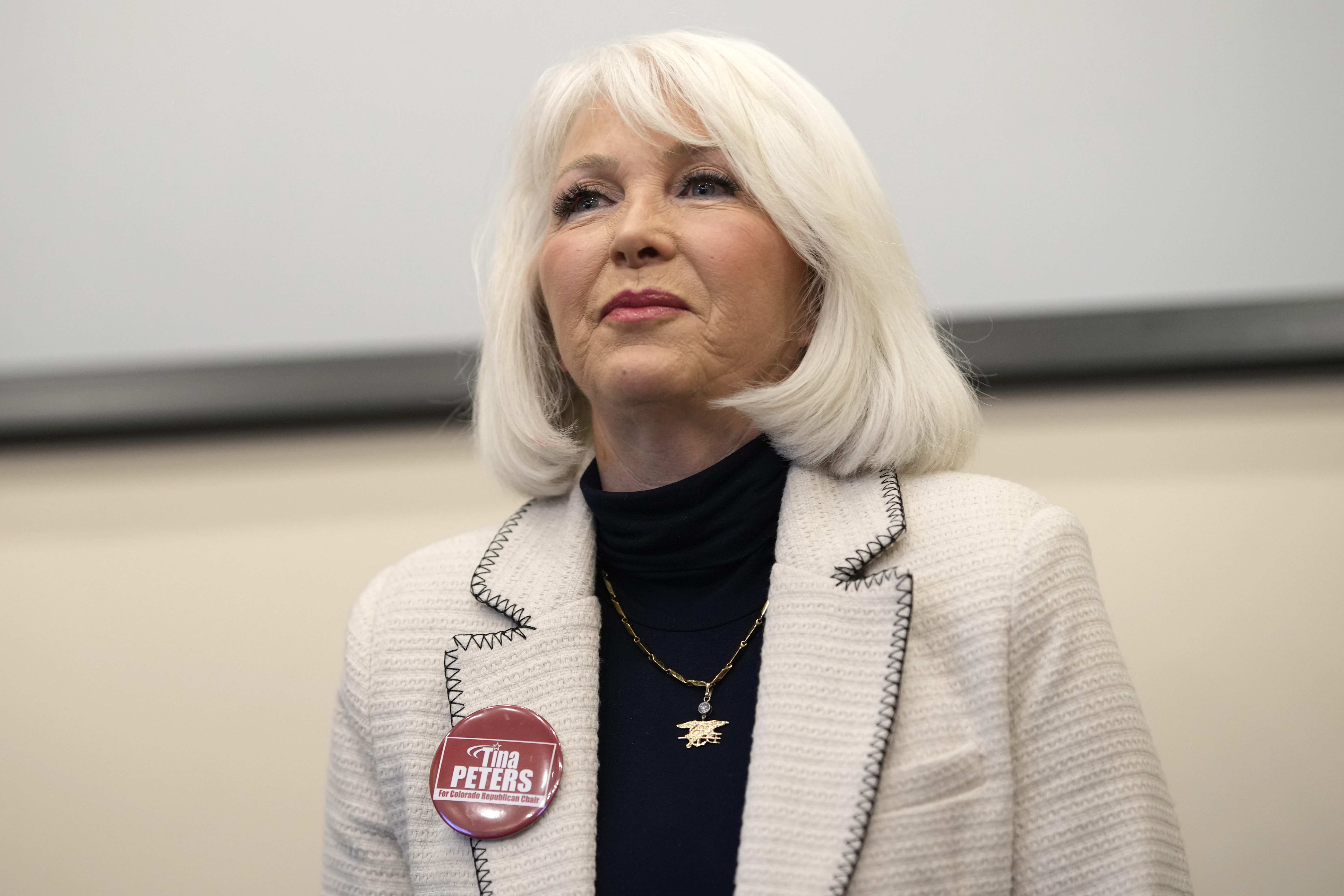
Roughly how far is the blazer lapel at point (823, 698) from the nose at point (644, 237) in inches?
13.1

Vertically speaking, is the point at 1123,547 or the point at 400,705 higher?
the point at 1123,547

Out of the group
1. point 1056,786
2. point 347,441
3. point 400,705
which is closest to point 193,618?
point 347,441

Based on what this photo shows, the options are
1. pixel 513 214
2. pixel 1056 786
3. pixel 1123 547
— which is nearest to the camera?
pixel 1056 786

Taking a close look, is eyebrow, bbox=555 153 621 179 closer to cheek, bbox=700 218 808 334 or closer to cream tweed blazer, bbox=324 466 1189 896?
cheek, bbox=700 218 808 334

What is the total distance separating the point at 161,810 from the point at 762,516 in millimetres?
1108

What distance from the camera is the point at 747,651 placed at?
1.26m

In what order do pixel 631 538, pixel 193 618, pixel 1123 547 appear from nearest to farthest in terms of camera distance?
pixel 631 538
pixel 1123 547
pixel 193 618

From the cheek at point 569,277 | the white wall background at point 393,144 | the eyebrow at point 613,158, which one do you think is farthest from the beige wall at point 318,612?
the eyebrow at point 613,158

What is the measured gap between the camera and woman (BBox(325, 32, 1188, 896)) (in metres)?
1.10

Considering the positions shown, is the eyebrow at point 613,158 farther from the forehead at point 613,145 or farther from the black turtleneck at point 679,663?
the black turtleneck at point 679,663

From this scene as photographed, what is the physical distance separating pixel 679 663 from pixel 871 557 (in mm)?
249

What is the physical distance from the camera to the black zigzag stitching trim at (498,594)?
1329 millimetres

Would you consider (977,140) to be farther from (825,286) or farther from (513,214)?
(513,214)

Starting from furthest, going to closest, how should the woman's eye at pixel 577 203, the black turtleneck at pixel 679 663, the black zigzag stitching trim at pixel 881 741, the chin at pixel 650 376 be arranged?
the woman's eye at pixel 577 203, the chin at pixel 650 376, the black turtleneck at pixel 679 663, the black zigzag stitching trim at pixel 881 741
